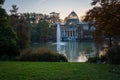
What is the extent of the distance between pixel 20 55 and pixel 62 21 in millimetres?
77946

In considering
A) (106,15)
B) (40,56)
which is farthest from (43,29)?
(106,15)

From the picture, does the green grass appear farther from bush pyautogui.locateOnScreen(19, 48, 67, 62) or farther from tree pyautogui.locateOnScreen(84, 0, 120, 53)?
bush pyautogui.locateOnScreen(19, 48, 67, 62)

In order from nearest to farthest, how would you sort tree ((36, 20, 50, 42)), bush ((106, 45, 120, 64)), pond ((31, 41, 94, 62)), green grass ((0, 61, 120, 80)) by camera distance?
green grass ((0, 61, 120, 80)) < bush ((106, 45, 120, 64)) < pond ((31, 41, 94, 62)) < tree ((36, 20, 50, 42))

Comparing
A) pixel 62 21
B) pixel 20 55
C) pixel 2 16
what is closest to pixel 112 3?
pixel 2 16

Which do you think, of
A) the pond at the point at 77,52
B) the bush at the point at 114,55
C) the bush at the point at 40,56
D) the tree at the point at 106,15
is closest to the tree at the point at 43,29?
the pond at the point at 77,52

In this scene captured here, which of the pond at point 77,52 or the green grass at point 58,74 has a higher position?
the green grass at point 58,74

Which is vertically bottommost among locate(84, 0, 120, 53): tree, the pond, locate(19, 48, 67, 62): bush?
the pond

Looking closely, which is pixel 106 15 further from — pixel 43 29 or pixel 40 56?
pixel 43 29

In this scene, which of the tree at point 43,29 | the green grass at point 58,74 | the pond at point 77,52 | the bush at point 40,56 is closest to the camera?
the green grass at point 58,74

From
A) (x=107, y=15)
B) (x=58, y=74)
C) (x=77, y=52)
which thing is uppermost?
(x=107, y=15)

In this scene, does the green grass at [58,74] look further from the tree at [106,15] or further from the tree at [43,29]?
the tree at [43,29]

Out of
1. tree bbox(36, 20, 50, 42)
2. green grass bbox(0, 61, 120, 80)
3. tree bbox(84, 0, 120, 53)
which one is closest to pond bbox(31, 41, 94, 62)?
tree bbox(84, 0, 120, 53)

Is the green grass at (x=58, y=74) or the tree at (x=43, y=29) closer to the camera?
the green grass at (x=58, y=74)

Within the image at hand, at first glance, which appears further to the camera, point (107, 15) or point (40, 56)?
point (40, 56)
